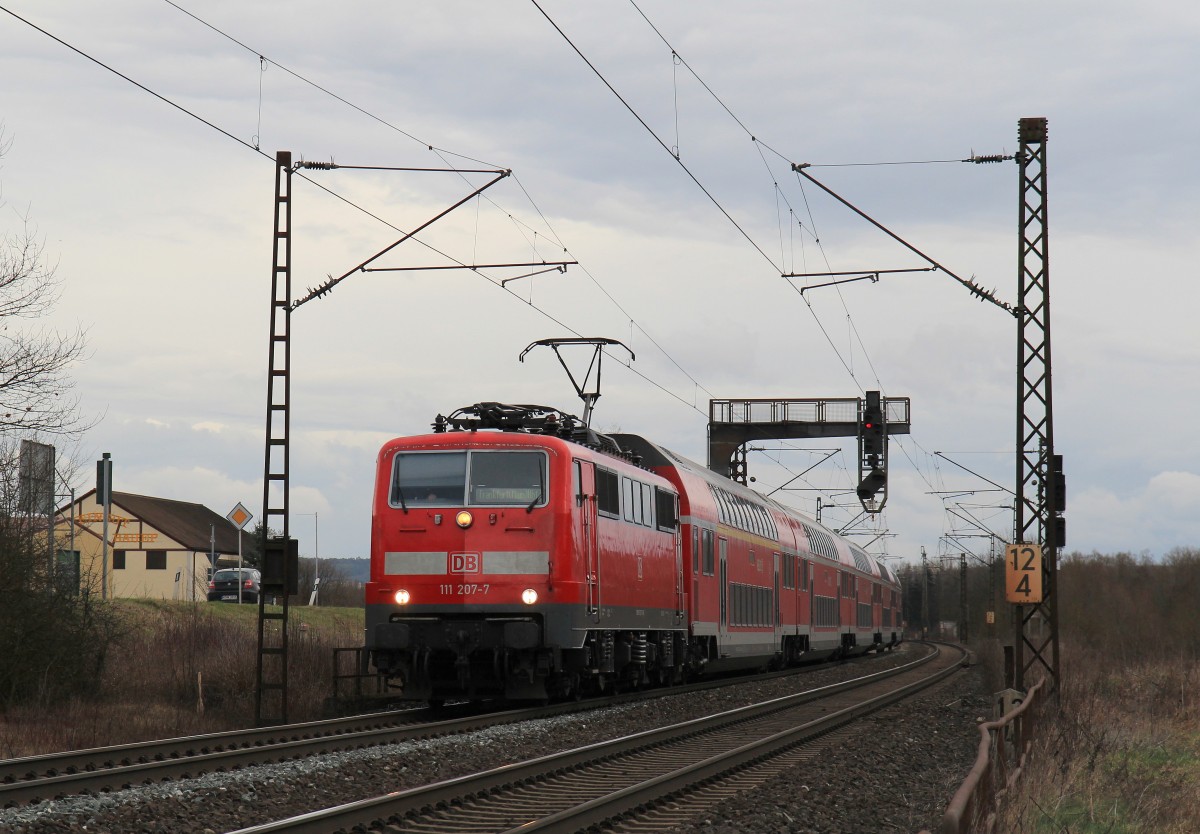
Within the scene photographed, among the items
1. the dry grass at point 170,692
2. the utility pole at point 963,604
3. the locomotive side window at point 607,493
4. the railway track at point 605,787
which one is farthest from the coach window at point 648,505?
the utility pole at point 963,604

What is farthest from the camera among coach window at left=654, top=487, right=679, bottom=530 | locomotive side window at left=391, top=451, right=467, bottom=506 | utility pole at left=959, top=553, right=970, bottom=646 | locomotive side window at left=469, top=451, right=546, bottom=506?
utility pole at left=959, top=553, right=970, bottom=646

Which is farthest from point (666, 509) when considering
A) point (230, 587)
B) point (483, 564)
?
point (230, 587)

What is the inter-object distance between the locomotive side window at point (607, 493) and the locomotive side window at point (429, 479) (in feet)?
6.71

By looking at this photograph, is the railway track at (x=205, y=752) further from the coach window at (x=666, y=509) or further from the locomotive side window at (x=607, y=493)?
the coach window at (x=666, y=509)

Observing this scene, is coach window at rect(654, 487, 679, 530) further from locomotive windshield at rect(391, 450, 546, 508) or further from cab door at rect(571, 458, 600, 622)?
locomotive windshield at rect(391, 450, 546, 508)

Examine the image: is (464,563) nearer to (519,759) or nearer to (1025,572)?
(519,759)

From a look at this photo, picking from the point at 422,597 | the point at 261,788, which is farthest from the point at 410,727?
the point at 261,788

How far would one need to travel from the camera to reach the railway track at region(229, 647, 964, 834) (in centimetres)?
1024

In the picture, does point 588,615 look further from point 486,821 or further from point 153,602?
point 153,602

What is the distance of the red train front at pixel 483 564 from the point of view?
18500 mm

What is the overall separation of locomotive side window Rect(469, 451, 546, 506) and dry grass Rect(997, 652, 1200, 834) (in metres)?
6.74

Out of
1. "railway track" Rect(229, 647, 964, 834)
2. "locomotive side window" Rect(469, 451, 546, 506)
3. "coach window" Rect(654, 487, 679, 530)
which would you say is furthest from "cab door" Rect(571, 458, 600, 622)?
"coach window" Rect(654, 487, 679, 530)

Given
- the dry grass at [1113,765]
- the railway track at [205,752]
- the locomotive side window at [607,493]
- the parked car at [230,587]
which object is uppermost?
the locomotive side window at [607,493]

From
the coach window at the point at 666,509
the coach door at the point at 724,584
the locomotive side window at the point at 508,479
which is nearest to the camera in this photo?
the locomotive side window at the point at 508,479
